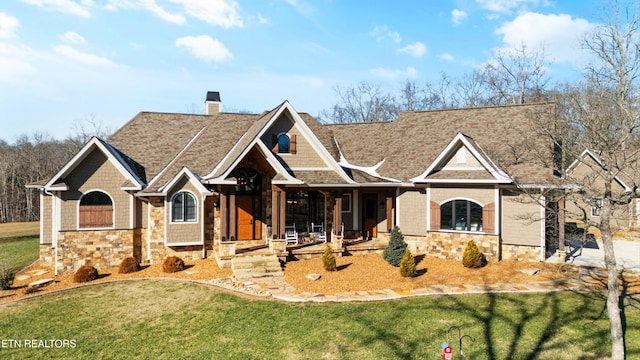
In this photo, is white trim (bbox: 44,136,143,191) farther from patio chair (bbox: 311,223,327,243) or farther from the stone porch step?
patio chair (bbox: 311,223,327,243)

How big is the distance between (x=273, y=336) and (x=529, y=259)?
37.9 feet

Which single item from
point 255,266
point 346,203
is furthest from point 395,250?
point 255,266

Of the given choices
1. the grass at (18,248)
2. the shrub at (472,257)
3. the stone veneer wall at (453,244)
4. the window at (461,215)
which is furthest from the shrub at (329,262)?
the grass at (18,248)

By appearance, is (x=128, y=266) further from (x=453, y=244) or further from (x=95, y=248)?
(x=453, y=244)

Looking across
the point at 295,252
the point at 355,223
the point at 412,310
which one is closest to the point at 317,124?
the point at 355,223

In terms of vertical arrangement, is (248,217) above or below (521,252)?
above

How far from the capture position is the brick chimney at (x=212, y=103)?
2383 centimetres

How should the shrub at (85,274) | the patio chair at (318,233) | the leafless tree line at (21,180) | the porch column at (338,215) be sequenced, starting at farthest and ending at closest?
the leafless tree line at (21,180) → the patio chair at (318,233) → the porch column at (338,215) → the shrub at (85,274)

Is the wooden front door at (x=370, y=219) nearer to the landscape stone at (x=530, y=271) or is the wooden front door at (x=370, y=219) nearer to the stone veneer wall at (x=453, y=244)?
the stone veneer wall at (x=453, y=244)

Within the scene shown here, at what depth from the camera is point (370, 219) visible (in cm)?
2036

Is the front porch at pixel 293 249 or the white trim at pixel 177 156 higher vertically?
the white trim at pixel 177 156

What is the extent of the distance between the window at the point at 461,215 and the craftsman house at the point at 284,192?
4cm

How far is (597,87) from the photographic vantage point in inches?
360

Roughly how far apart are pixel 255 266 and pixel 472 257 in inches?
335
